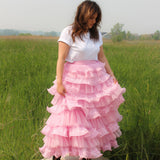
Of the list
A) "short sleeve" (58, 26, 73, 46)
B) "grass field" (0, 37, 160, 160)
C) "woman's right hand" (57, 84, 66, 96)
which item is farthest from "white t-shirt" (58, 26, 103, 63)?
"grass field" (0, 37, 160, 160)

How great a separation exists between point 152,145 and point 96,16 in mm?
1135

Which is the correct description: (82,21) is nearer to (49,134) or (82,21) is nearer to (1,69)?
(49,134)

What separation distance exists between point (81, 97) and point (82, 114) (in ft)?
0.37

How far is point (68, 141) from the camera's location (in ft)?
4.89

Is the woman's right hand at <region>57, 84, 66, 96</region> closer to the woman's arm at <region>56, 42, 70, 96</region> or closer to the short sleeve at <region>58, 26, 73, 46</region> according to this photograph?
the woman's arm at <region>56, 42, 70, 96</region>

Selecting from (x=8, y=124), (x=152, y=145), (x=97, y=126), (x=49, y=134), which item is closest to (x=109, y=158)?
(x=152, y=145)

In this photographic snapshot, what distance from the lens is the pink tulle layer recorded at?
4.81ft

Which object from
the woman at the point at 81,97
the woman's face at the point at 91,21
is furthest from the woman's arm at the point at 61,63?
the woman's face at the point at 91,21

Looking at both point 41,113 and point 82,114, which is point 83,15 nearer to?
point 82,114

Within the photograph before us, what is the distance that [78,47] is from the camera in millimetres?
1557

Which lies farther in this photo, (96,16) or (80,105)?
(96,16)

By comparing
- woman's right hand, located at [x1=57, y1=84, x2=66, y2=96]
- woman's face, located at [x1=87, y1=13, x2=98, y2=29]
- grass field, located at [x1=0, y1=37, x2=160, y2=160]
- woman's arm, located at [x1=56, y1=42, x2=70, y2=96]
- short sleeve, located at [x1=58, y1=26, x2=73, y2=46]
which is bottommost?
grass field, located at [x1=0, y1=37, x2=160, y2=160]

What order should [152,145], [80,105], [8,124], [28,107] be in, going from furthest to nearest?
1. [28,107]
2. [8,124]
3. [152,145]
4. [80,105]

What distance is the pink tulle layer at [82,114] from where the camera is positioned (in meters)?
1.47
